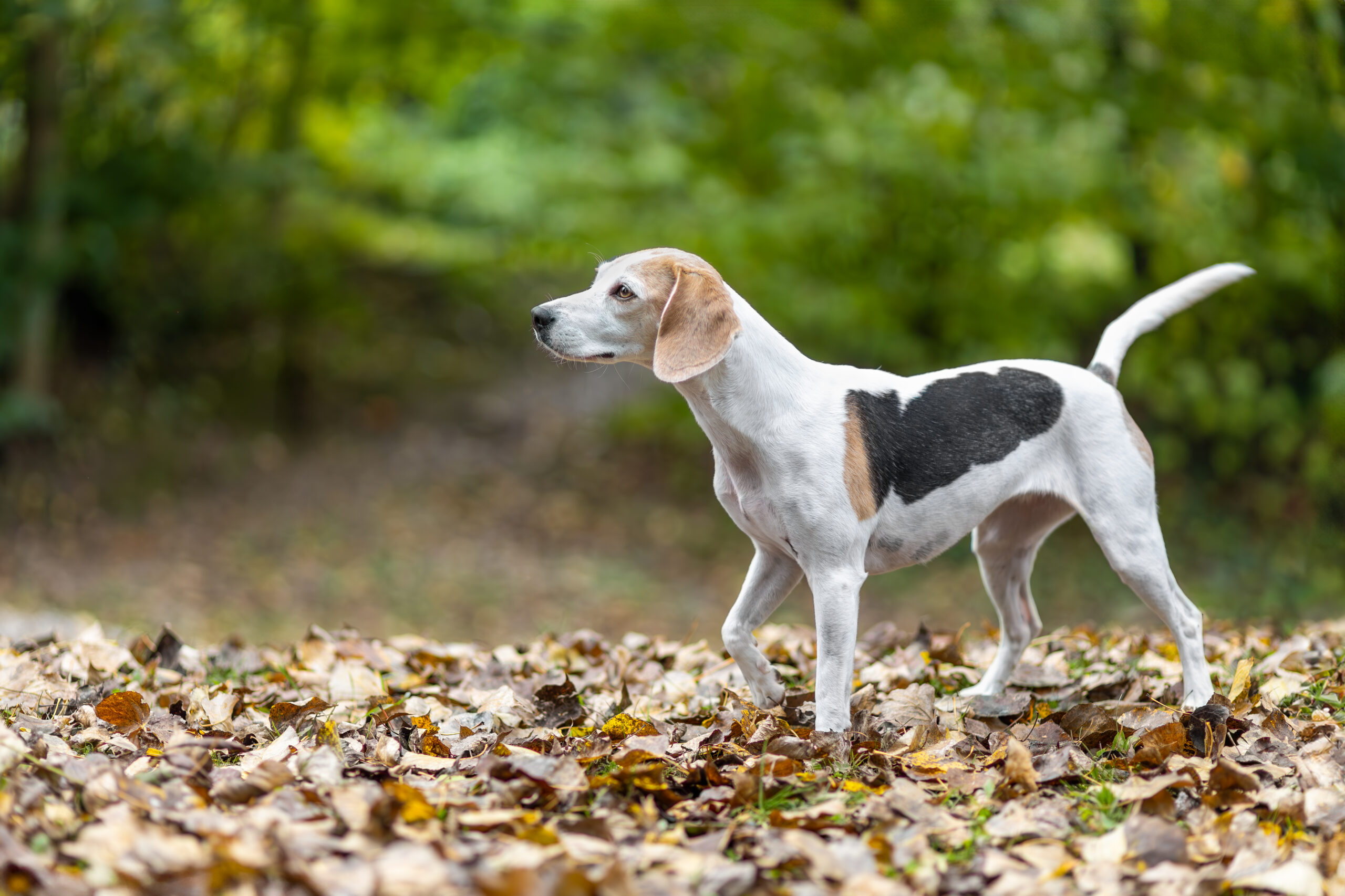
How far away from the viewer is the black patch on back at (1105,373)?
4.02 m

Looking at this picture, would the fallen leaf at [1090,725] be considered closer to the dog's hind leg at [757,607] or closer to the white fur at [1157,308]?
the dog's hind leg at [757,607]

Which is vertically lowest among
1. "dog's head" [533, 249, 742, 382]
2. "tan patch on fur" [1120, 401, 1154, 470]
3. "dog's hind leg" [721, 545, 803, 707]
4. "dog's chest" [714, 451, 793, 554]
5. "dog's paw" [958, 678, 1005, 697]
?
"dog's paw" [958, 678, 1005, 697]

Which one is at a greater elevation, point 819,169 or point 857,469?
point 819,169

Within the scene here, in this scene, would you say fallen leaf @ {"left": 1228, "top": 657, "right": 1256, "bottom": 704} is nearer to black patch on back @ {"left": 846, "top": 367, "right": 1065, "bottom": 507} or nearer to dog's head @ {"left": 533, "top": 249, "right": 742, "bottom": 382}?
black patch on back @ {"left": 846, "top": 367, "right": 1065, "bottom": 507}

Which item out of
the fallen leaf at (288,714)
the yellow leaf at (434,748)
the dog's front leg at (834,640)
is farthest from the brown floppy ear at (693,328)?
the fallen leaf at (288,714)

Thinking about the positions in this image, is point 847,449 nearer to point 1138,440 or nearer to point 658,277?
point 658,277

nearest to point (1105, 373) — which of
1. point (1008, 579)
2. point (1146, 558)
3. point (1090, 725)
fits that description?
point (1146, 558)

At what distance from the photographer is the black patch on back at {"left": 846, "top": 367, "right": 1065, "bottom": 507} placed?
3.65 metres

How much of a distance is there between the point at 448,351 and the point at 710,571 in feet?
18.1

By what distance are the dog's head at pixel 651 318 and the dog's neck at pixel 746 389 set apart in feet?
0.31

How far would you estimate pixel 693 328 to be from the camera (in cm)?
344

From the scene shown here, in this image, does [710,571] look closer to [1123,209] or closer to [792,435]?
[1123,209]

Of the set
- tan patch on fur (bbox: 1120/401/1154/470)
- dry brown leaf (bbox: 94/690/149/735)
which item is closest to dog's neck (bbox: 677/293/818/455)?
tan patch on fur (bbox: 1120/401/1154/470)

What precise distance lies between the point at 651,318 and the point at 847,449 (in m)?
0.74
